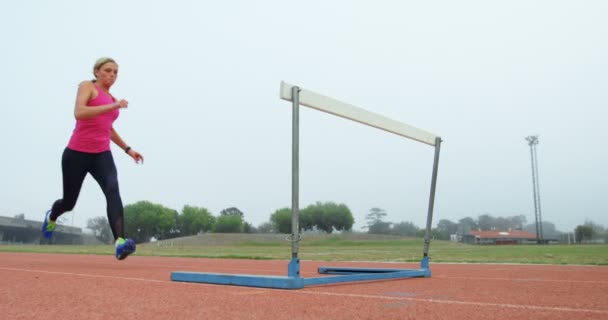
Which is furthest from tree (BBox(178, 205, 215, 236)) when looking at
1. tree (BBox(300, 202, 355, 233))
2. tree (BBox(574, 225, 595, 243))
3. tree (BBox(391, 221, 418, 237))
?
tree (BBox(574, 225, 595, 243))

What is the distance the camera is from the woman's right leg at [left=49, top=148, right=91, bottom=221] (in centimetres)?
428

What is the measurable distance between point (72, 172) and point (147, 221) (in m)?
96.0

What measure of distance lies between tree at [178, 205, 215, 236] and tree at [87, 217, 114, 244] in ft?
49.5

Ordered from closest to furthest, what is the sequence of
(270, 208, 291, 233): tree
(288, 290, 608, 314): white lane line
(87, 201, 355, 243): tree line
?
(288, 290, 608, 314): white lane line, (87, 201, 355, 243): tree line, (270, 208, 291, 233): tree

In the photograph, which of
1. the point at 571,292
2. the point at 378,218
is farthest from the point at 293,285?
the point at 378,218

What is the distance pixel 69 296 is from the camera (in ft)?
11.8

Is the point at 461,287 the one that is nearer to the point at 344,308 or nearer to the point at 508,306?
the point at 508,306

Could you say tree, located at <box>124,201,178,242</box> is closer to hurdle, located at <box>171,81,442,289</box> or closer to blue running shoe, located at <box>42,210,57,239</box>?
blue running shoe, located at <box>42,210,57,239</box>

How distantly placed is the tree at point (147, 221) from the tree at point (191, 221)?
6378 millimetres

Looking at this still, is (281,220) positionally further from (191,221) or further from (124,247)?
(124,247)

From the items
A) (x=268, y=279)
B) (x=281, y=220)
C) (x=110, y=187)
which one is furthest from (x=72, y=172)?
(x=281, y=220)

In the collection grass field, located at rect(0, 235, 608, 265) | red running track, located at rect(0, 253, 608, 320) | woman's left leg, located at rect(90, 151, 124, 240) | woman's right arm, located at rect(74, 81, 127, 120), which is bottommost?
grass field, located at rect(0, 235, 608, 265)

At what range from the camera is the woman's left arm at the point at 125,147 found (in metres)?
4.68

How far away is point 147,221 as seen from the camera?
9531 centimetres
